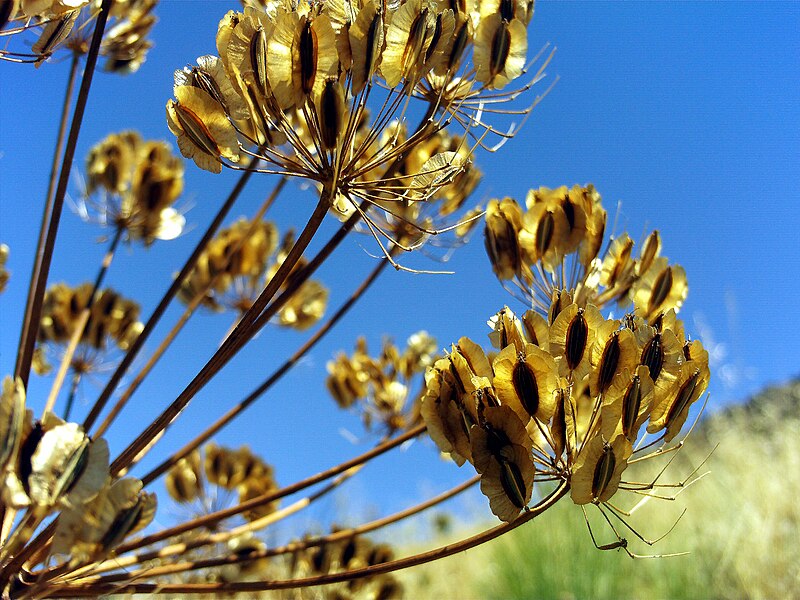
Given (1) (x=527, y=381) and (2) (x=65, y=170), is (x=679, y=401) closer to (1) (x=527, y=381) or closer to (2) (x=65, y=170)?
(1) (x=527, y=381)

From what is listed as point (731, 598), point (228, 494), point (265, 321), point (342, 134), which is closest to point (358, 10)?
point (342, 134)

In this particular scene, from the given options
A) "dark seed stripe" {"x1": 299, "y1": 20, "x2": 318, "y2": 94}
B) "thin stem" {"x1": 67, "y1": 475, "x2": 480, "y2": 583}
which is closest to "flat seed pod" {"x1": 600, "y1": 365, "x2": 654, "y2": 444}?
"thin stem" {"x1": 67, "y1": 475, "x2": 480, "y2": 583}

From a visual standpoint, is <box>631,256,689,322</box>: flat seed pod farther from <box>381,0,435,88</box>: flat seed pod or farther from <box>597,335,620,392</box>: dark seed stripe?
<box>381,0,435,88</box>: flat seed pod

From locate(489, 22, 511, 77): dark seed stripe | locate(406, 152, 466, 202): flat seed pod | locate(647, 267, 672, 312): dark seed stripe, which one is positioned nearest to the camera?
locate(406, 152, 466, 202): flat seed pod

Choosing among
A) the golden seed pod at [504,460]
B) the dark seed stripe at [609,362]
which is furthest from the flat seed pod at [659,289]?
the golden seed pod at [504,460]

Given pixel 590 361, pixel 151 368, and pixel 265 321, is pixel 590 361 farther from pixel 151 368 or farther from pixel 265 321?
pixel 151 368

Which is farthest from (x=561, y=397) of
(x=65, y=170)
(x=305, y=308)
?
(x=305, y=308)

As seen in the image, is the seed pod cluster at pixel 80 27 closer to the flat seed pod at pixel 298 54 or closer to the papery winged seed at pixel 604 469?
the flat seed pod at pixel 298 54
